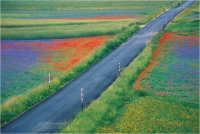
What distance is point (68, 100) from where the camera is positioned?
29.0 metres

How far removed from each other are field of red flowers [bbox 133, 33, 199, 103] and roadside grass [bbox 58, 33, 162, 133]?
123 cm

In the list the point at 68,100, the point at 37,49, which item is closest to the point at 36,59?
the point at 37,49

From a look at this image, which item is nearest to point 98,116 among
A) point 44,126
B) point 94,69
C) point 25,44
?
point 44,126

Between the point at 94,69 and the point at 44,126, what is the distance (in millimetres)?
18412

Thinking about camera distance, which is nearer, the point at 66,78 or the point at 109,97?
the point at 109,97

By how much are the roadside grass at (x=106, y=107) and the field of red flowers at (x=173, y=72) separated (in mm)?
1232

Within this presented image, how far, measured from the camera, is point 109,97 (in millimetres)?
28250

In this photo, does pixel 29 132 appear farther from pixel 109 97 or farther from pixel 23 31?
pixel 23 31

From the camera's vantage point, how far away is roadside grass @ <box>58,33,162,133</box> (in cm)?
2209

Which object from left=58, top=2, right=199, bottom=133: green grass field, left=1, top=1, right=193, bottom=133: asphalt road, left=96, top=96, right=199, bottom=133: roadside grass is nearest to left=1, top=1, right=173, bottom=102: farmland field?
left=1, top=1, right=193, bottom=133: asphalt road

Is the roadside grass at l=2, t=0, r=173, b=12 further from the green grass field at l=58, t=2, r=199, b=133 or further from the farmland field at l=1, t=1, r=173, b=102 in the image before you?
the green grass field at l=58, t=2, r=199, b=133

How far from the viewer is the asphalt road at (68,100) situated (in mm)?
23297

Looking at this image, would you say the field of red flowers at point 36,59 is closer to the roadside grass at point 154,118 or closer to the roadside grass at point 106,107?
the roadside grass at point 106,107

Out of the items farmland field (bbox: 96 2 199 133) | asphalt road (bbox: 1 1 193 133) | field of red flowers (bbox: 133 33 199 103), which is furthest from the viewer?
field of red flowers (bbox: 133 33 199 103)
